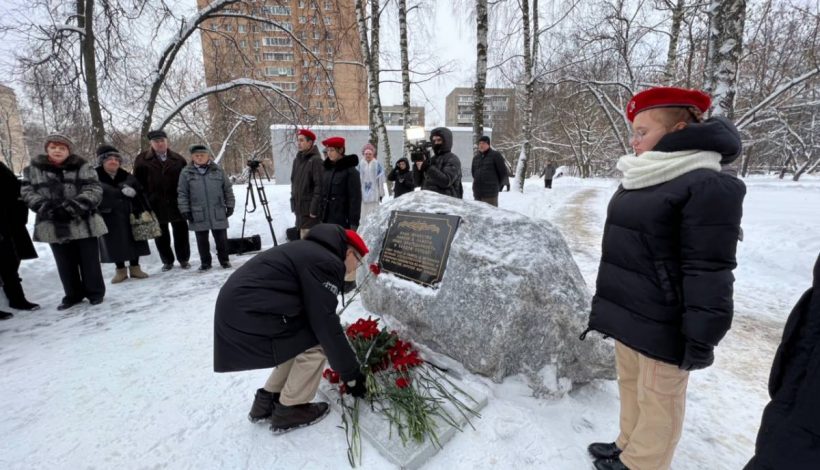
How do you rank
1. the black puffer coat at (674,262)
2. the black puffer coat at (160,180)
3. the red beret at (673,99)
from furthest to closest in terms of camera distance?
the black puffer coat at (160,180)
the red beret at (673,99)
the black puffer coat at (674,262)

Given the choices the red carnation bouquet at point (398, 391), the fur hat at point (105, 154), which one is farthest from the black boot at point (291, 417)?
the fur hat at point (105, 154)

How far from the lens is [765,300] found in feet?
13.6

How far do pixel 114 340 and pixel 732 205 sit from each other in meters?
4.57

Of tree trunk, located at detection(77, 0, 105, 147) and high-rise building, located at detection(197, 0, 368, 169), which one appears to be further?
high-rise building, located at detection(197, 0, 368, 169)

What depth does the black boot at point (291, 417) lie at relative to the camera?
81.4 inches

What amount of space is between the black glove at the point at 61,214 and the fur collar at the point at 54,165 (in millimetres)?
433

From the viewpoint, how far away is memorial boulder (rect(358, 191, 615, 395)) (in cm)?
231

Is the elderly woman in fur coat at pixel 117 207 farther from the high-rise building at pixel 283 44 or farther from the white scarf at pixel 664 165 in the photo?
the white scarf at pixel 664 165

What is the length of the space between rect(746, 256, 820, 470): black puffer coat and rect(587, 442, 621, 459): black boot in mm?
1085

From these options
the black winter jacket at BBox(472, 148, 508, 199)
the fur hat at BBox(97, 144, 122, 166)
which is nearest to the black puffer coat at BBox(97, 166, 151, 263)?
the fur hat at BBox(97, 144, 122, 166)

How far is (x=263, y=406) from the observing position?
2.17 m

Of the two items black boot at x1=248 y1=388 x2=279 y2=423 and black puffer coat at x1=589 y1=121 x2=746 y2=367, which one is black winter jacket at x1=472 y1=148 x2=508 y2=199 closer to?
black puffer coat at x1=589 y1=121 x2=746 y2=367

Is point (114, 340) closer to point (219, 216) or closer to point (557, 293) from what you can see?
point (219, 216)

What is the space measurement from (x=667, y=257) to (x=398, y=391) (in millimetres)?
1571
